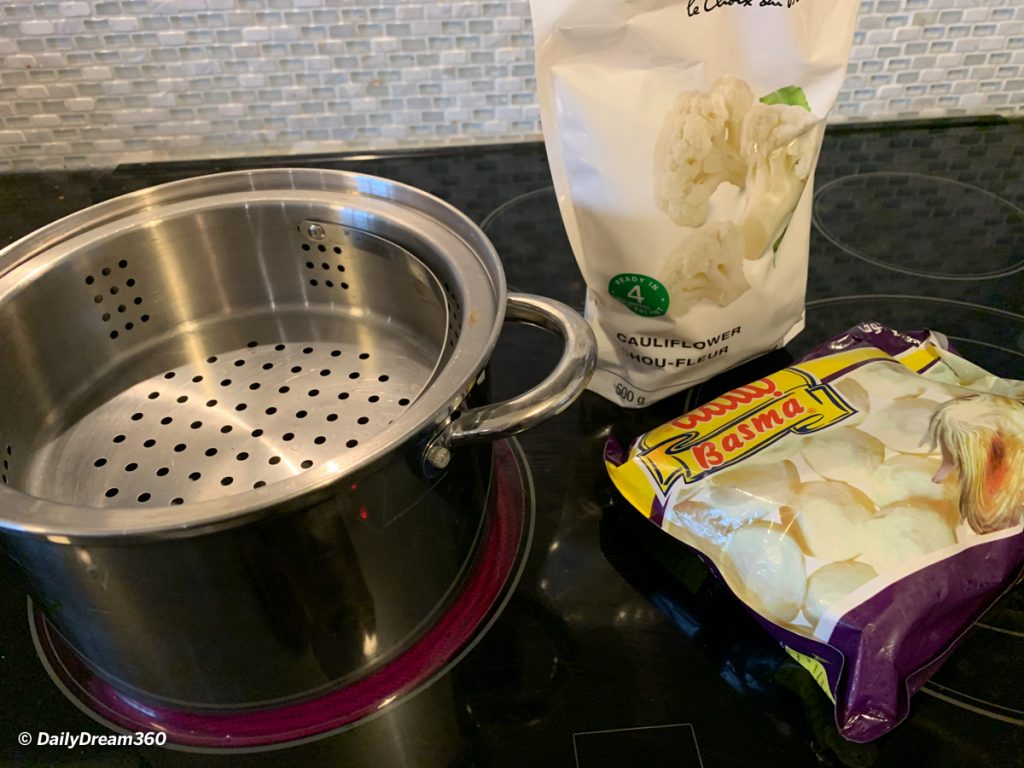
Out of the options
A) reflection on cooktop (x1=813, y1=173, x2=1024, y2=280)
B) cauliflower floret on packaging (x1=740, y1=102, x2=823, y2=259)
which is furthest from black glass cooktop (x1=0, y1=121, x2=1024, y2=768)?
cauliflower floret on packaging (x1=740, y1=102, x2=823, y2=259)

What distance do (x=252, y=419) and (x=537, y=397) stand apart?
0.85ft

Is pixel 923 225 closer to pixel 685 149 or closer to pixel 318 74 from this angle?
→ pixel 685 149

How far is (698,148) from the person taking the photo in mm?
502

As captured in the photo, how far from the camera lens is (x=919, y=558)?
0.42m

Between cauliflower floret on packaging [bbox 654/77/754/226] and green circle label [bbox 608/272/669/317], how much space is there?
0.05m

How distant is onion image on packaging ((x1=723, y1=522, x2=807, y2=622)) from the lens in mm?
425

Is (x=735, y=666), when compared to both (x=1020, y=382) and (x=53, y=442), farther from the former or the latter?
(x=53, y=442)

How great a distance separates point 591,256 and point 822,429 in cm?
19

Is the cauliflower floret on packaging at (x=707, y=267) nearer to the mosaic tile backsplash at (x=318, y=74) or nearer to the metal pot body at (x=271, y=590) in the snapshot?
the metal pot body at (x=271, y=590)

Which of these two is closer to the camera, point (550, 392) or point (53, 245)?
point (550, 392)

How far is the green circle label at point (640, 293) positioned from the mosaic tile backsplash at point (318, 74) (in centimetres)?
37

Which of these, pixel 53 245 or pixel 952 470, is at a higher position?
pixel 53 245

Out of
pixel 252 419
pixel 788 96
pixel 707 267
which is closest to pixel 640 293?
pixel 707 267

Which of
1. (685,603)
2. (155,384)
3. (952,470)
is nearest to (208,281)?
(155,384)
